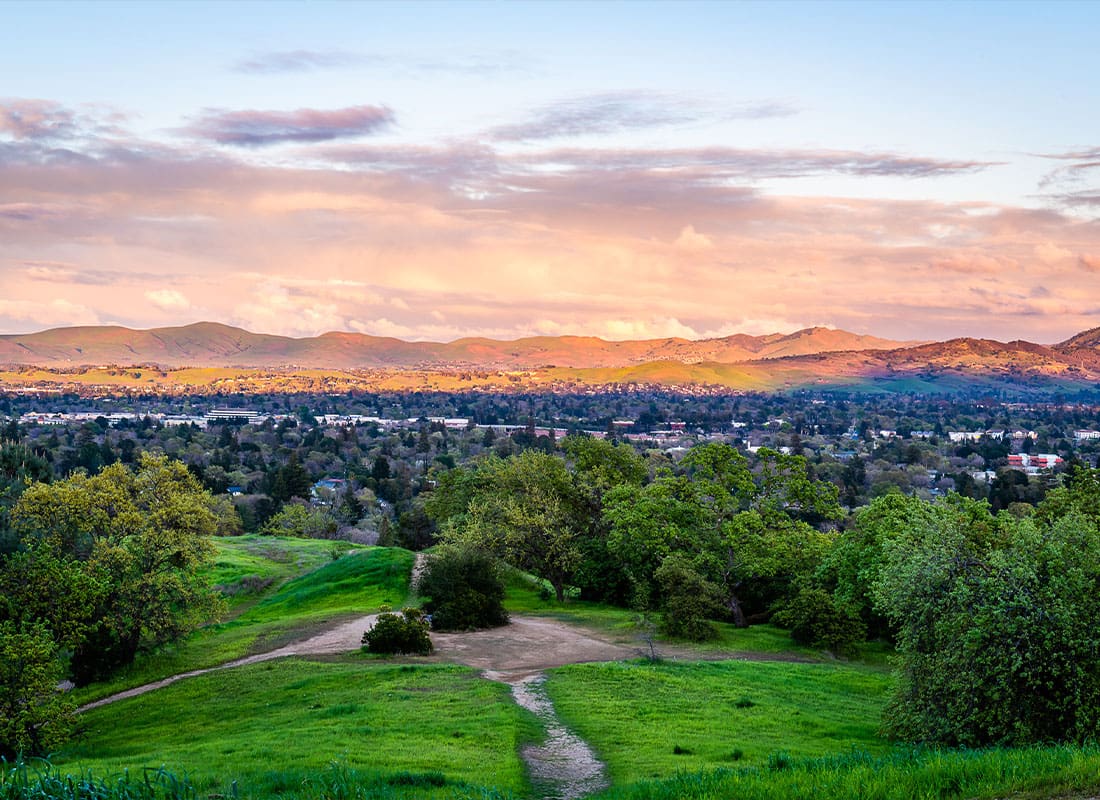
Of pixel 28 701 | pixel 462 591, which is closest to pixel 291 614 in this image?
pixel 462 591

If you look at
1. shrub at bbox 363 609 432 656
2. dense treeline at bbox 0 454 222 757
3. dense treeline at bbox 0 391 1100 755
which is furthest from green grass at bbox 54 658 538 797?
dense treeline at bbox 0 454 222 757

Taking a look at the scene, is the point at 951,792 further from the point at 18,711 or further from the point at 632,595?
the point at 632,595

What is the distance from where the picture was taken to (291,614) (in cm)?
5000

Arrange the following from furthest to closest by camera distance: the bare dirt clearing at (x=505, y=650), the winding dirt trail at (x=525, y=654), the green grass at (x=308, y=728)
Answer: the bare dirt clearing at (x=505, y=650) < the winding dirt trail at (x=525, y=654) < the green grass at (x=308, y=728)

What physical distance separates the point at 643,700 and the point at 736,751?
23.4 ft

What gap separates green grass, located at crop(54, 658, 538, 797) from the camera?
728 inches

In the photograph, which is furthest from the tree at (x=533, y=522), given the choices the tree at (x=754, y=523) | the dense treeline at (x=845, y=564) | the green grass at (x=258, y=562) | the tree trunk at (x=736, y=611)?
the green grass at (x=258, y=562)

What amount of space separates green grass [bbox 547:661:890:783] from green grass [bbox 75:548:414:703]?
17.1 meters

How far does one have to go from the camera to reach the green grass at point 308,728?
1848cm

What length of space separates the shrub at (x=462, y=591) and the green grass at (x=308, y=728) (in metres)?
8.89

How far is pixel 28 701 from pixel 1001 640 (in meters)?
26.4

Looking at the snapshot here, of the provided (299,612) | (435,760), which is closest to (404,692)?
(435,760)

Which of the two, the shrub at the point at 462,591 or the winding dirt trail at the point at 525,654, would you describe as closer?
the winding dirt trail at the point at 525,654

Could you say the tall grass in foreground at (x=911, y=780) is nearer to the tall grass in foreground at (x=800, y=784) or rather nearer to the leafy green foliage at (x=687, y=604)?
the tall grass in foreground at (x=800, y=784)
